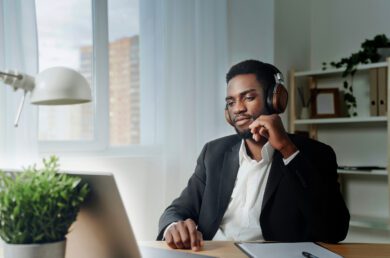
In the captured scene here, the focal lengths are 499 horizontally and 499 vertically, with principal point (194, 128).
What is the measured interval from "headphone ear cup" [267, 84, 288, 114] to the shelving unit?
137 cm

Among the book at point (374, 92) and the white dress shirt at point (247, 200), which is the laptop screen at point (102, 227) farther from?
the book at point (374, 92)

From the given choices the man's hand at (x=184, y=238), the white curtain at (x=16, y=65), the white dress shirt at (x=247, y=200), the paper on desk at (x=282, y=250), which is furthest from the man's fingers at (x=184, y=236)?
the white curtain at (x=16, y=65)

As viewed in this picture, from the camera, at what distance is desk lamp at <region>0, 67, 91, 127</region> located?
3.38ft

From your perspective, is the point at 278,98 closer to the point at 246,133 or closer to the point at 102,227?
the point at 246,133

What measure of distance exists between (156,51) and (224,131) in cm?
55

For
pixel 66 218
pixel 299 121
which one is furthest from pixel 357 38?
pixel 66 218

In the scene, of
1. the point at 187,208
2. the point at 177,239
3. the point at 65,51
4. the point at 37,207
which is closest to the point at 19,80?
the point at 37,207

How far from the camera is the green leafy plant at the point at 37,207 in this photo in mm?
910

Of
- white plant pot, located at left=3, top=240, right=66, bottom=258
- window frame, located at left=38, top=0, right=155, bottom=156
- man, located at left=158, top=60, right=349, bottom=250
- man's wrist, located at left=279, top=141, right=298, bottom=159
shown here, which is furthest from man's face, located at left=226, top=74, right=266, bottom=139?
white plant pot, located at left=3, top=240, right=66, bottom=258

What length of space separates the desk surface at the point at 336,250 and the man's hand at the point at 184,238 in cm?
2

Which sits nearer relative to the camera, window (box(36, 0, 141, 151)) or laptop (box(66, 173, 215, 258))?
laptop (box(66, 173, 215, 258))

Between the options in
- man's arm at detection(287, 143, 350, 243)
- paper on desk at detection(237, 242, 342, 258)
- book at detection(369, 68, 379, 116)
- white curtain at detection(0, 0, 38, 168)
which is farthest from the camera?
book at detection(369, 68, 379, 116)

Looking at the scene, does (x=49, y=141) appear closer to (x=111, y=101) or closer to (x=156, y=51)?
(x=111, y=101)

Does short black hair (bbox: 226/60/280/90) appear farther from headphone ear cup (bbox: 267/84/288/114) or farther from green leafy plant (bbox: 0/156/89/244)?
green leafy plant (bbox: 0/156/89/244)
